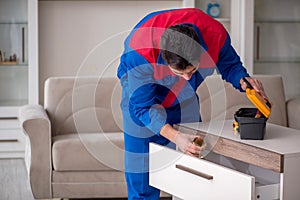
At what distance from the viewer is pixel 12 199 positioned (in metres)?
Answer: 3.61

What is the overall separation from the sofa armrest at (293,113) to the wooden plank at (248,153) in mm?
1661

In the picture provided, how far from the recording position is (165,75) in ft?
7.27

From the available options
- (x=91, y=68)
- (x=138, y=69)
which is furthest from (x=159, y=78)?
(x=91, y=68)

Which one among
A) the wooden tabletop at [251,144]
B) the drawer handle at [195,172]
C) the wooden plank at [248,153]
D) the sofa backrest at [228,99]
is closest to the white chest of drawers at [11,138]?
the sofa backrest at [228,99]

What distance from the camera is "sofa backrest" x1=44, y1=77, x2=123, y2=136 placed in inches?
148

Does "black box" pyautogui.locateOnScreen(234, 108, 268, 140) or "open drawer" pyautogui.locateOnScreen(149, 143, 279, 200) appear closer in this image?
"open drawer" pyautogui.locateOnScreen(149, 143, 279, 200)

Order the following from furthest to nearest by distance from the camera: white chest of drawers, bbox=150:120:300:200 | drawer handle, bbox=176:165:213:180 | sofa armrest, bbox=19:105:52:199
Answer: sofa armrest, bbox=19:105:52:199 < drawer handle, bbox=176:165:213:180 < white chest of drawers, bbox=150:120:300:200

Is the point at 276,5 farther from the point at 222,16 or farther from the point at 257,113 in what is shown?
the point at 257,113

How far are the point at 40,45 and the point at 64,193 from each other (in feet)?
5.67

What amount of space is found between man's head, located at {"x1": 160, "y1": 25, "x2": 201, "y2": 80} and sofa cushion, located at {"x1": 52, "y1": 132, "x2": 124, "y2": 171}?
146 centimetres

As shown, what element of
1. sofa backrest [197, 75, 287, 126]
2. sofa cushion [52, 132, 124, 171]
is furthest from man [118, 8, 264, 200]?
sofa backrest [197, 75, 287, 126]

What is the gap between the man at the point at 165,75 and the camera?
204 centimetres

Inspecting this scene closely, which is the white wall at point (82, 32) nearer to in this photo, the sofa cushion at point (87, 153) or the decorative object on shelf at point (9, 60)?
the decorative object on shelf at point (9, 60)

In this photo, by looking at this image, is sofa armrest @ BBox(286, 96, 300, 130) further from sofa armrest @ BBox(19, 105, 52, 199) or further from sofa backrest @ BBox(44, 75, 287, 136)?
sofa armrest @ BBox(19, 105, 52, 199)
